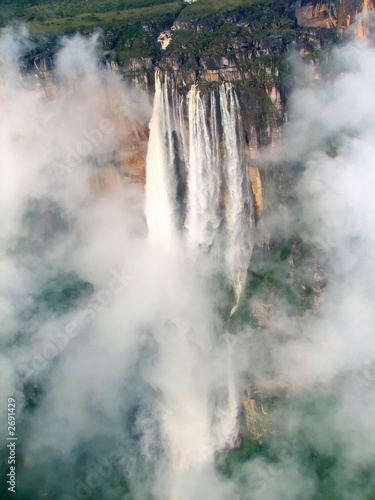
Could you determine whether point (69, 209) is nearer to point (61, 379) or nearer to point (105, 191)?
point (105, 191)

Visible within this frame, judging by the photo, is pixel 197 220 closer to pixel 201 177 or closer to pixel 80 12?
pixel 201 177

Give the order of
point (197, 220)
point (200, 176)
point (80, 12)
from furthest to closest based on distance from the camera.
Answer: point (80, 12) < point (197, 220) < point (200, 176)

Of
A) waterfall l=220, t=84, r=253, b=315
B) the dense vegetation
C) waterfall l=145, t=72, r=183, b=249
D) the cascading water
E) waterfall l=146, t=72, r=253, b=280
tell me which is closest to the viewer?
waterfall l=220, t=84, r=253, b=315

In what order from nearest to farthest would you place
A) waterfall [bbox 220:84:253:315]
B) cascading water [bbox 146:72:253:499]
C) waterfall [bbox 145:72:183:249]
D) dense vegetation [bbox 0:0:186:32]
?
waterfall [bbox 220:84:253:315] → cascading water [bbox 146:72:253:499] → waterfall [bbox 145:72:183:249] → dense vegetation [bbox 0:0:186:32]

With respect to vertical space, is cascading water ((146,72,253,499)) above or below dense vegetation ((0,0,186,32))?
below

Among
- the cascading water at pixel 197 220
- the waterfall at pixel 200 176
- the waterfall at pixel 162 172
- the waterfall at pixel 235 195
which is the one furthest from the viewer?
the waterfall at pixel 162 172

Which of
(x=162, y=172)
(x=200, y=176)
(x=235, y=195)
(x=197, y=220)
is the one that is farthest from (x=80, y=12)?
(x=235, y=195)

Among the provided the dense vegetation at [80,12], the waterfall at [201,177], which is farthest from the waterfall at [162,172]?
the dense vegetation at [80,12]

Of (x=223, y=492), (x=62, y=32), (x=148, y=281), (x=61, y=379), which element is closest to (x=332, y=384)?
(x=223, y=492)

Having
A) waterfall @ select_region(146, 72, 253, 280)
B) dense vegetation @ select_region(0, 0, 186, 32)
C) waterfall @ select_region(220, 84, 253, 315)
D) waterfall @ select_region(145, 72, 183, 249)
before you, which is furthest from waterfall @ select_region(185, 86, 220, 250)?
dense vegetation @ select_region(0, 0, 186, 32)

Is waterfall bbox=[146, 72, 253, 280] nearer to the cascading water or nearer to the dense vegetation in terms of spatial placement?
the cascading water

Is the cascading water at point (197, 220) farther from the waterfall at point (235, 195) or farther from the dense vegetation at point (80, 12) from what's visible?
the dense vegetation at point (80, 12)
